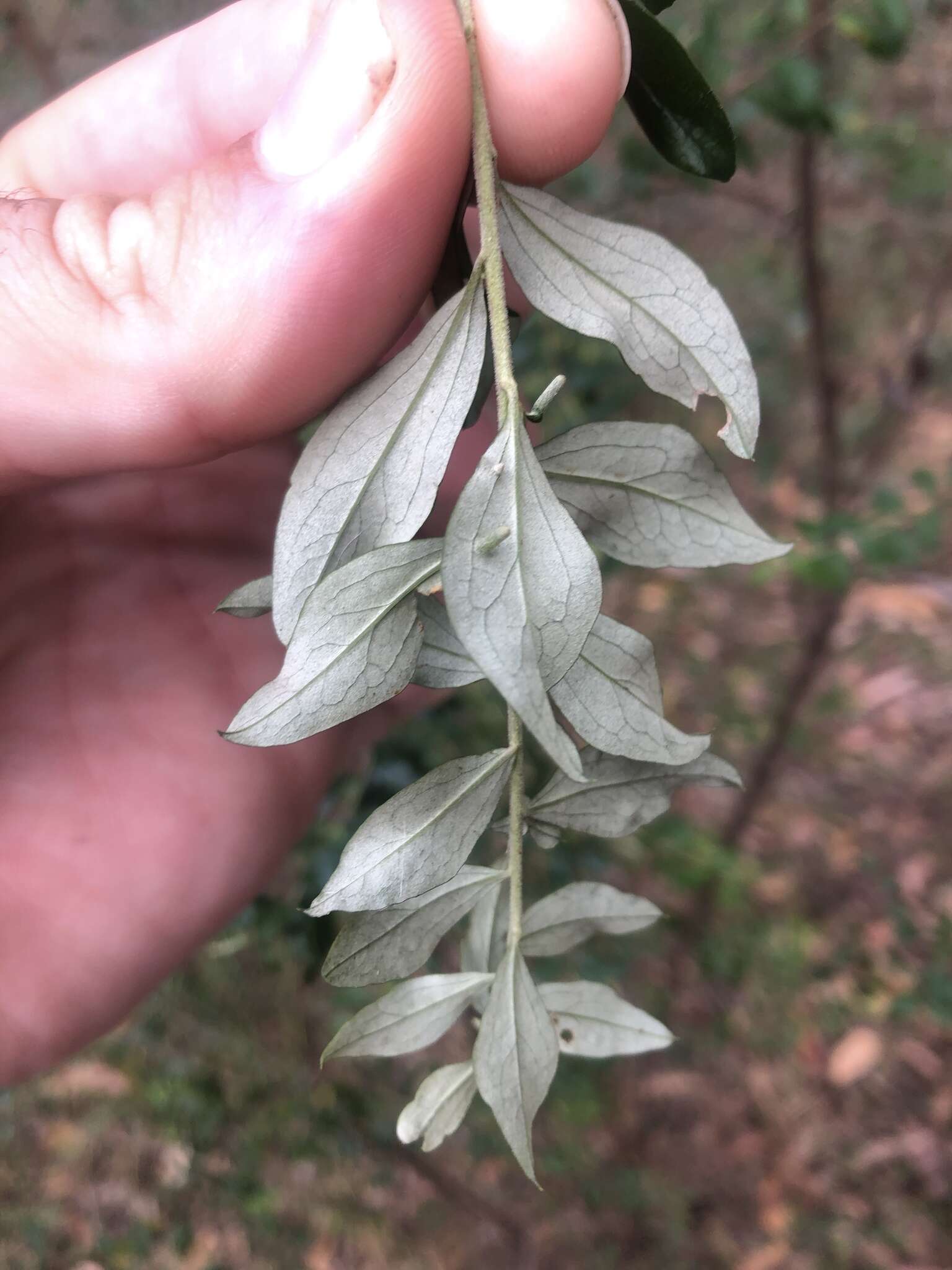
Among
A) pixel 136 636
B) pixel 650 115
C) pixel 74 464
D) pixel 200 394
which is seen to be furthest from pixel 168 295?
pixel 136 636

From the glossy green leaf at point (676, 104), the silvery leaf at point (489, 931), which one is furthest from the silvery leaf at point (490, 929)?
the glossy green leaf at point (676, 104)

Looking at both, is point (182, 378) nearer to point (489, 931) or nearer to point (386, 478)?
point (386, 478)

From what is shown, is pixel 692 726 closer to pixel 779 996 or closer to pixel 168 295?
pixel 779 996

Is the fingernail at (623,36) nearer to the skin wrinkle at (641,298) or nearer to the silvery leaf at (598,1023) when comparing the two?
the skin wrinkle at (641,298)

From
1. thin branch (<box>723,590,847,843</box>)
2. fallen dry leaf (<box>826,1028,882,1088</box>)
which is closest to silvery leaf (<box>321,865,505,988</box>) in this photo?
thin branch (<box>723,590,847,843</box>)

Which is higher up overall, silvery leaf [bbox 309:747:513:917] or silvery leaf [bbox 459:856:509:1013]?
silvery leaf [bbox 309:747:513:917]

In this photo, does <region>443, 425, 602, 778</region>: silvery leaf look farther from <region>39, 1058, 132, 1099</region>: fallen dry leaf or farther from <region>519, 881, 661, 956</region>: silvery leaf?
<region>39, 1058, 132, 1099</region>: fallen dry leaf
